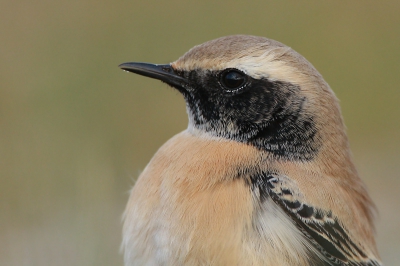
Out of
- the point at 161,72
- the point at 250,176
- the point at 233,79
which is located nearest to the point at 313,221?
the point at 250,176

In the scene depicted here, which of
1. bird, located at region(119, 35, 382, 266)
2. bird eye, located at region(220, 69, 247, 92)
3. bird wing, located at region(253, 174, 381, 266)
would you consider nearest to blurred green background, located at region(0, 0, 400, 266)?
bird, located at region(119, 35, 382, 266)

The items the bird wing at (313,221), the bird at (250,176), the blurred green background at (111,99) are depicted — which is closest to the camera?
the bird at (250,176)

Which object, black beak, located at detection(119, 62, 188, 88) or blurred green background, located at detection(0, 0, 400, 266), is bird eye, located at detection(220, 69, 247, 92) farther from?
blurred green background, located at detection(0, 0, 400, 266)

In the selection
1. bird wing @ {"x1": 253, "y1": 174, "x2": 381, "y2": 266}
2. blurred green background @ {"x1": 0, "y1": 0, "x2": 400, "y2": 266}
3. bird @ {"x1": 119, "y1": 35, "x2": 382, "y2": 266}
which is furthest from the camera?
blurred green background @ {"x1": 0, "y1": 0, "x2": 400, "y2": 266}

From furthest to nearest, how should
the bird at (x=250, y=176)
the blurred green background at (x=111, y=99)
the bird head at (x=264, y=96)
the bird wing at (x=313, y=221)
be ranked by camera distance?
the blurred green background at (x=111, y=99), the bird head at (x=264, y=96), the bird wing at (x=313, y=221), the bird at (x=250, y=176)

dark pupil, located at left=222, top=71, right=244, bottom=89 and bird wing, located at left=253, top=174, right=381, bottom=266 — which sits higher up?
dark pupil, located at left=222, top=71, right=244, bottom=89

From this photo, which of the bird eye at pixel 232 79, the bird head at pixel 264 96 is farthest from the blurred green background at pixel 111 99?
the bird eye at pixel 232 79

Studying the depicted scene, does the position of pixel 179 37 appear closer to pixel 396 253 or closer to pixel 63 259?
pixel 396 253

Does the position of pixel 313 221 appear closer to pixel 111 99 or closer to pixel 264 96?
pixel 264 96

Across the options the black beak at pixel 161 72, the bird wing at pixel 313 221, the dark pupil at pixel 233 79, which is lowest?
the bird wing at pixel 313 221

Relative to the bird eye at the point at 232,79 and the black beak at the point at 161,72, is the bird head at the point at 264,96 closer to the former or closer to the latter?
Result: the bird eye at the point at 232,79
